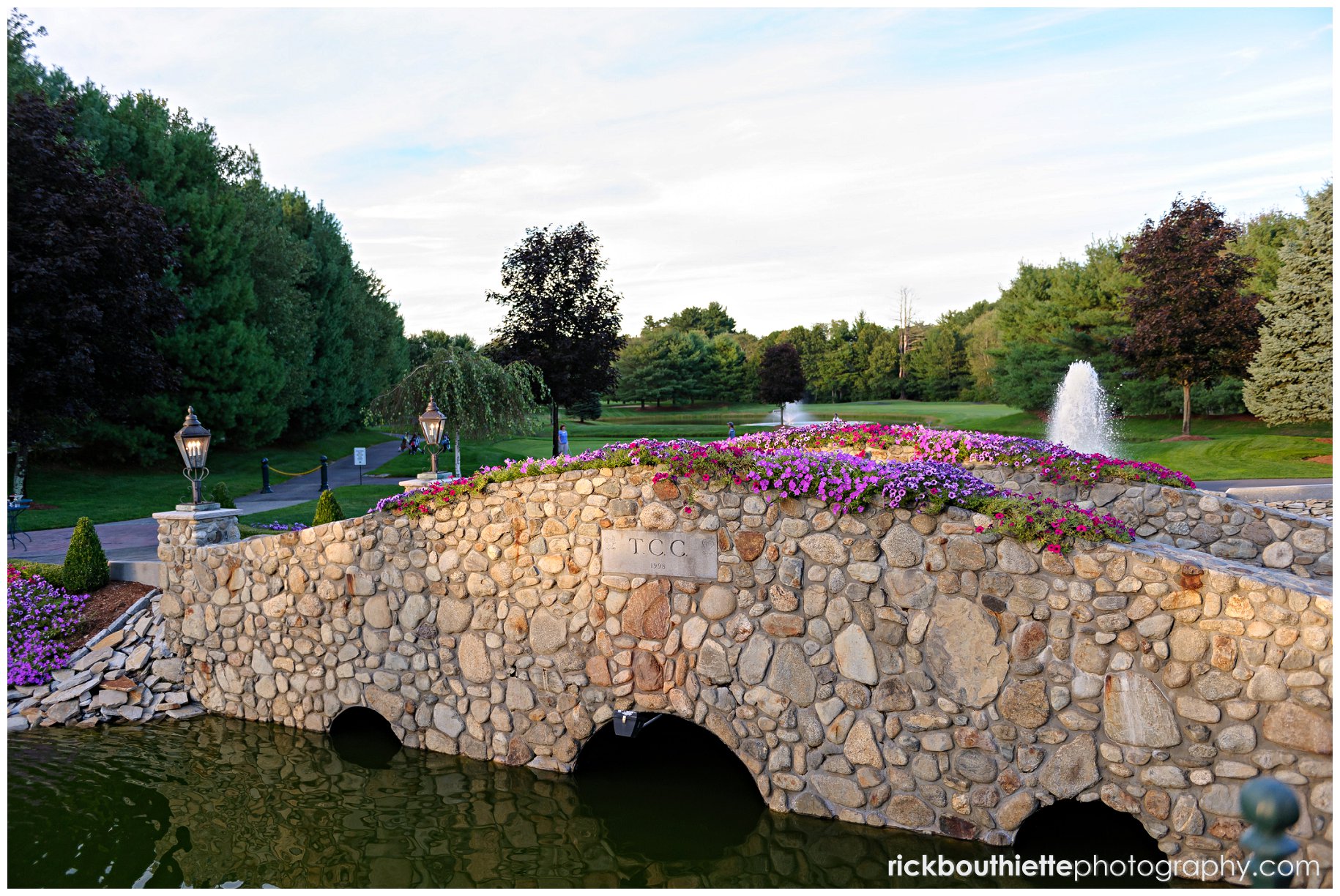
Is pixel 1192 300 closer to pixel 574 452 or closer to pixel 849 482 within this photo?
pixel 574 452

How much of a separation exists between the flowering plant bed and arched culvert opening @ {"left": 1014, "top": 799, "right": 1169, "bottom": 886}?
2.00 metres

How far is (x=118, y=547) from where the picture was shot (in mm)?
13312

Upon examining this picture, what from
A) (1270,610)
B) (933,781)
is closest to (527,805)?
(933,781)

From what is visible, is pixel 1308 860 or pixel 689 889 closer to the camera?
pixel 1308 860

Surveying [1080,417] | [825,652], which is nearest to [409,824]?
[825,652]

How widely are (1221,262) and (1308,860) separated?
93.3 feet

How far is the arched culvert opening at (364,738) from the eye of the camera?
8.26m

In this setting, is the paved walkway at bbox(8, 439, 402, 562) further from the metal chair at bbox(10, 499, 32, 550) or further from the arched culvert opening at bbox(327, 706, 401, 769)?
the arched culvert opening at bbox(327, 706, 401, 769)

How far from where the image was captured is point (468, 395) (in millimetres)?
22875

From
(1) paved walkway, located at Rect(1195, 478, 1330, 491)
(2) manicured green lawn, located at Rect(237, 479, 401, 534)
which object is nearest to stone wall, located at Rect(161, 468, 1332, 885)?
(2) manicured green lawn, located at Rect(237, 479, 401, 534)

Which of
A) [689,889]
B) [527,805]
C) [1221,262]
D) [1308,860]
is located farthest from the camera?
[1221,262]

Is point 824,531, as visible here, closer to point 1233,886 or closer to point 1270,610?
point 1270,610

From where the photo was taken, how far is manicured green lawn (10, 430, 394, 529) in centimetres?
1730

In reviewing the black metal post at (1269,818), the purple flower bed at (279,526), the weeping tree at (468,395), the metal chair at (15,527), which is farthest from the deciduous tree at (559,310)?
the black metal post at (1269,818)
